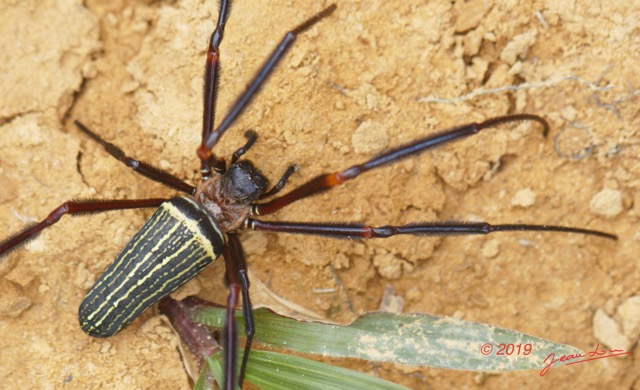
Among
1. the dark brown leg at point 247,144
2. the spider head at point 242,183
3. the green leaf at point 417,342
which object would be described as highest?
the dark brown leg at point 247,144

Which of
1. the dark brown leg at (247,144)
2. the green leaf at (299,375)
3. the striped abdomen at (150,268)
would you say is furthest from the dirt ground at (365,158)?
the green leaf at (299,375)

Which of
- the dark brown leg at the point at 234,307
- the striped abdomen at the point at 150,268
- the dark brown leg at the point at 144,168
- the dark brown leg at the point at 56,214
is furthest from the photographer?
the dark brown leg at the point at 144,168

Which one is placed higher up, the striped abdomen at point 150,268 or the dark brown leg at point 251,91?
the dark brown leg at point 251,91

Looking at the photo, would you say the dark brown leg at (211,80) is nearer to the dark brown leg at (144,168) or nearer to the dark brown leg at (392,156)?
the dark brown leg at (144,168)

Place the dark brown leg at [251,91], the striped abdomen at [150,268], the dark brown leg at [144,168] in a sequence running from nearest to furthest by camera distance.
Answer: the dark brown leg at [251,91]
the striped abdomen at [150,268]
the dark brown leg at [144,168]

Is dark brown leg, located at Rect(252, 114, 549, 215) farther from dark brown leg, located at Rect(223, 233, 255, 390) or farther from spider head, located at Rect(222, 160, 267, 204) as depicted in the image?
dark brown leg, located at Rect(223, 233, 255, 390)

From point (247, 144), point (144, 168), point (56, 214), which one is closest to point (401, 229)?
point (247, 144)

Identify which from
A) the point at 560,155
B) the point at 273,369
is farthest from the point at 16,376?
the point at 560,155
